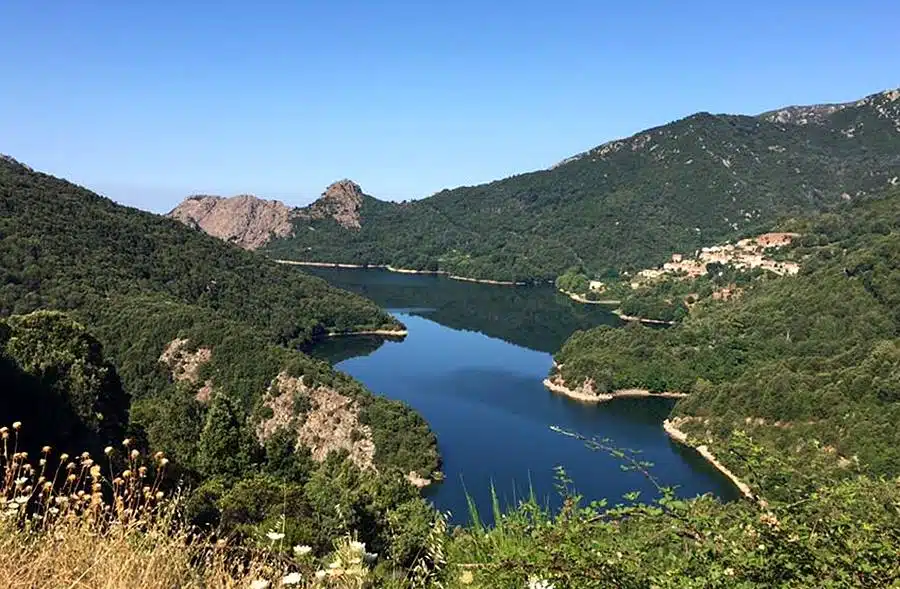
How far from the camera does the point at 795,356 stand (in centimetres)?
5559

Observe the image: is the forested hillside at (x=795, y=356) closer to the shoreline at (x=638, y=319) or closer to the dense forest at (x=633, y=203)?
the shoreline at (x=638, y=319)

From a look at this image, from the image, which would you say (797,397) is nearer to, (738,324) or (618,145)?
(738,324)

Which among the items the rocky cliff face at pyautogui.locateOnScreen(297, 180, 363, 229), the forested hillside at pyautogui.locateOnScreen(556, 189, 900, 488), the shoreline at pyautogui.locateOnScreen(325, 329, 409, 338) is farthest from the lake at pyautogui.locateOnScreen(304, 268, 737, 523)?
the rocky cliff face at pyautogui.locateOnScreen(297, 180, 363, 229)

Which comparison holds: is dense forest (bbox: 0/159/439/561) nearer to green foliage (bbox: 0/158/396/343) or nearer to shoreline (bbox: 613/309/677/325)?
green foliage (bbox: 0/158/396/343)

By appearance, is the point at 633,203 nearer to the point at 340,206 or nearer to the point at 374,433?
the point at 340,206

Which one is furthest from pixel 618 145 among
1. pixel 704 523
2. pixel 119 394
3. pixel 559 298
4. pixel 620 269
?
pixel 704 523

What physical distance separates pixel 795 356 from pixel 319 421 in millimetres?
38247

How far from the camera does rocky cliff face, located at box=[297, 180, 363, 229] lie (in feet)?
584

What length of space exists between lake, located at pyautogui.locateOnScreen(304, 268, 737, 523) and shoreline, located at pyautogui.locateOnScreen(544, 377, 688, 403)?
3.18 feet

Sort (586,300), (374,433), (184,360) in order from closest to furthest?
1. (374,433)
2. (184,360)
3. (586,300)

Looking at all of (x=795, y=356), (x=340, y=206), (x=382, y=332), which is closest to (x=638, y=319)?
(x=382, y=332)

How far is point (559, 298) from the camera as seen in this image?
109 metres

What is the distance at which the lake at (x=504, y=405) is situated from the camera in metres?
37.9

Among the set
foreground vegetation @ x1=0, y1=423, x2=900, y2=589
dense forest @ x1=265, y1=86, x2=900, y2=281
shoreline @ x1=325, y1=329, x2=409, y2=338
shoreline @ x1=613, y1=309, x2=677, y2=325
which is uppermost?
dense forest @ x1=265, y1=86, x2=900, y2=281
